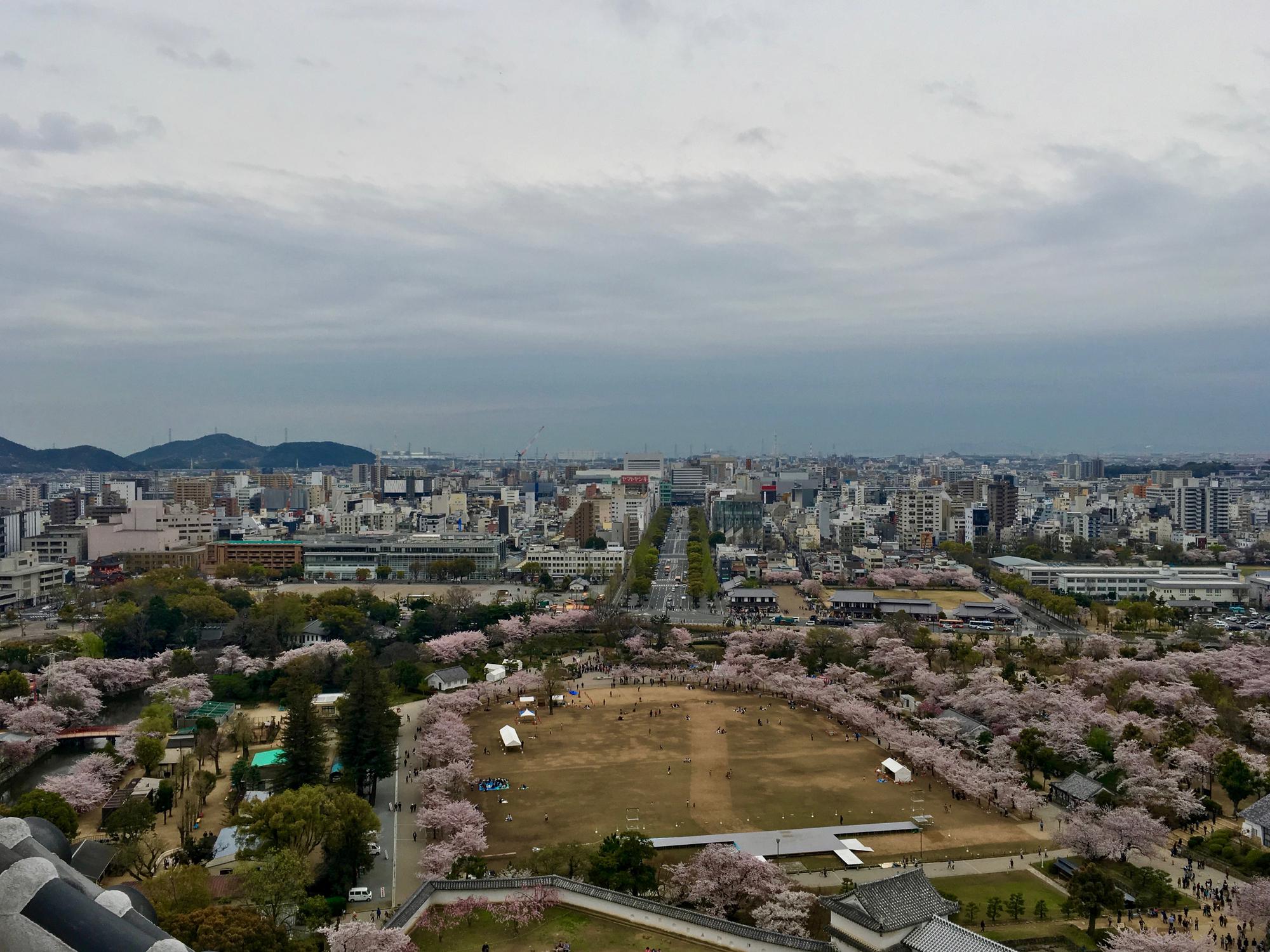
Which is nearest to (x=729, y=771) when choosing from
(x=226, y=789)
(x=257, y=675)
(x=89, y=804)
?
(x=226, y=789)

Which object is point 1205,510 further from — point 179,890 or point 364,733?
point 179,890

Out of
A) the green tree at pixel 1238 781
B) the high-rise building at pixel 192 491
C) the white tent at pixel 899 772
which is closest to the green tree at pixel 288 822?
the white tent at pixel 899 772

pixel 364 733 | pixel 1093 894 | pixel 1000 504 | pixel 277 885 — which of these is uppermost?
pixel 1000 504

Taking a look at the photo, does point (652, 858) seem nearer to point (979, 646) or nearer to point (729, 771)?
point (729, 771)

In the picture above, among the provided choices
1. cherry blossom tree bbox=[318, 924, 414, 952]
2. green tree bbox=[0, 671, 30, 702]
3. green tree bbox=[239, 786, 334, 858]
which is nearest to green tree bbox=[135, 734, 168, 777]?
green tree bbox=[239, 786, 334, 858]

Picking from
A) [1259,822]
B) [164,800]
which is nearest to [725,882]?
[1259,822]

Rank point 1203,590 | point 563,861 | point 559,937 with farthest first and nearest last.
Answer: point 1203,590 < point 563,861 < point 559,937
